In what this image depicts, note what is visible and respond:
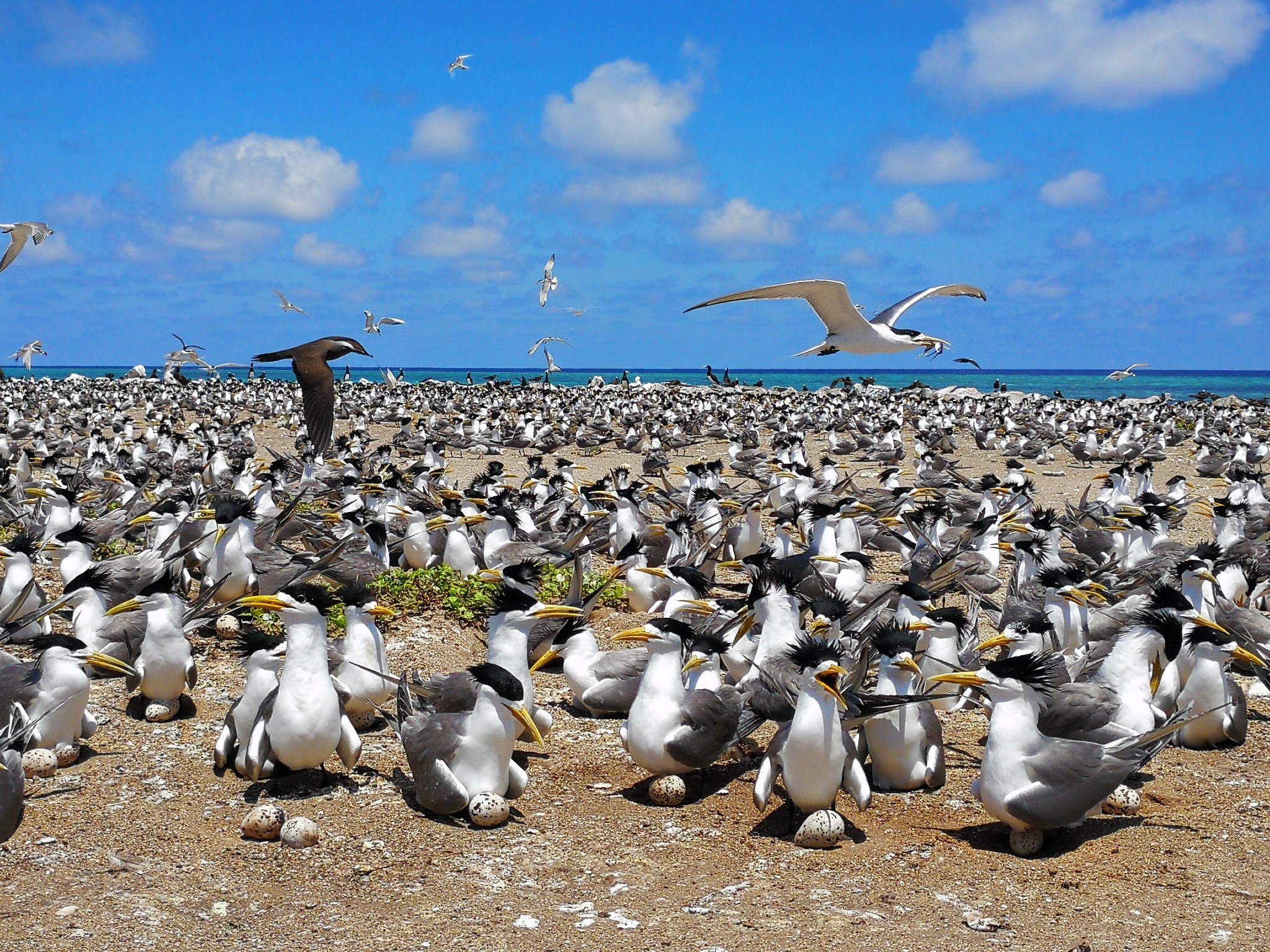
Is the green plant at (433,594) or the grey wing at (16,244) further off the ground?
the grey wing at (16,244)

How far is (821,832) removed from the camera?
5.73 m

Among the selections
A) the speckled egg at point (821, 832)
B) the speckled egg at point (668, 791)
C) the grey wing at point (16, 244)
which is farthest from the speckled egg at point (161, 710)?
the grey wing at point (16, 244)

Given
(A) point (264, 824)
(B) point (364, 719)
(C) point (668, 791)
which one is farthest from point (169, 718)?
(C) point (668, 791)

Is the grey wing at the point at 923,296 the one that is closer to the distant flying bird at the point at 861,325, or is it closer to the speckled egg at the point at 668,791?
the distant flying bird at the point at 861,325

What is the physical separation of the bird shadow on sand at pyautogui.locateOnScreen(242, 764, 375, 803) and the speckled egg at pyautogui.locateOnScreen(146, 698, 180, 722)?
1476mm

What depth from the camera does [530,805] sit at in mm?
6422

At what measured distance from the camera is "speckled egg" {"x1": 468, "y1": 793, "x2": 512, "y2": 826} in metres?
5.98

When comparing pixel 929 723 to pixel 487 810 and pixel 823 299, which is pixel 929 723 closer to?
pixel 487 810

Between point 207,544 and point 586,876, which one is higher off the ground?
point 207,544

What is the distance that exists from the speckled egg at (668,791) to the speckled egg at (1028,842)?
1.92 m

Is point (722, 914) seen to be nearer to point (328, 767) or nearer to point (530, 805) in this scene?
point (530, 805)

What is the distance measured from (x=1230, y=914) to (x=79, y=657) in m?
6.71

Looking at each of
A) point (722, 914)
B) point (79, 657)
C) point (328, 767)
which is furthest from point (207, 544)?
point (722, 914)

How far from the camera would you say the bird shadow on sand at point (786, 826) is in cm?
591
